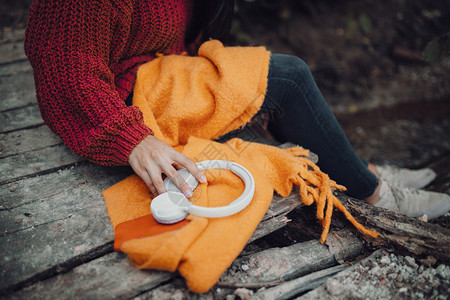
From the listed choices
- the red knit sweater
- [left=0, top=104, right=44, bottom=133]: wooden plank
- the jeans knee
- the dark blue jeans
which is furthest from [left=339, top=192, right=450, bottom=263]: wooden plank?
[left=0, top=104, right=44, bottom=133]: wooden plank

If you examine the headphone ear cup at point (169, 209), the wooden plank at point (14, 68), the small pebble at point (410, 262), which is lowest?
the wooden plank at point (14, 68)

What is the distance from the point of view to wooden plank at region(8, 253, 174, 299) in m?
0.81

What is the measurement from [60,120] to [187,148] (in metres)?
0.45

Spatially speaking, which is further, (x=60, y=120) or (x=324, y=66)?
(x=324, y=66)

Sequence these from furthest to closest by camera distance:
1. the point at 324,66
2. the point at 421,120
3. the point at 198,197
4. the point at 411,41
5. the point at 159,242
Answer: the point at 411,41
the point at 324,66
the point at 421,120
the point at 198,197
the point at 159,242

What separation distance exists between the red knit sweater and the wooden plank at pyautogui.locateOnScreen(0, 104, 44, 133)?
1.50ft

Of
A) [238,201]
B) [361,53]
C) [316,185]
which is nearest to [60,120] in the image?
[238,201]

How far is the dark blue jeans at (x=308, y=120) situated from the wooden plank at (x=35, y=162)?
0.86 meters

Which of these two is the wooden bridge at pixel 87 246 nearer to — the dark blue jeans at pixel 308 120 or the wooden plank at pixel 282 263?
the wooden plank at pixel 282 263

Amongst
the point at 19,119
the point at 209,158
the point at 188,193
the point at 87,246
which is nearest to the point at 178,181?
the point at 188,193

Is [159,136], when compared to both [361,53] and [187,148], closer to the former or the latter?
[187,148]

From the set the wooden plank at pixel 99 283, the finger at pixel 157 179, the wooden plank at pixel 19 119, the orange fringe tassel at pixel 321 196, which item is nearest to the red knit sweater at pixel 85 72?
the finger at pixel 157 179

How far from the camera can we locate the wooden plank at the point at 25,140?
4.19ft

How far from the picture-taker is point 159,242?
816mm
